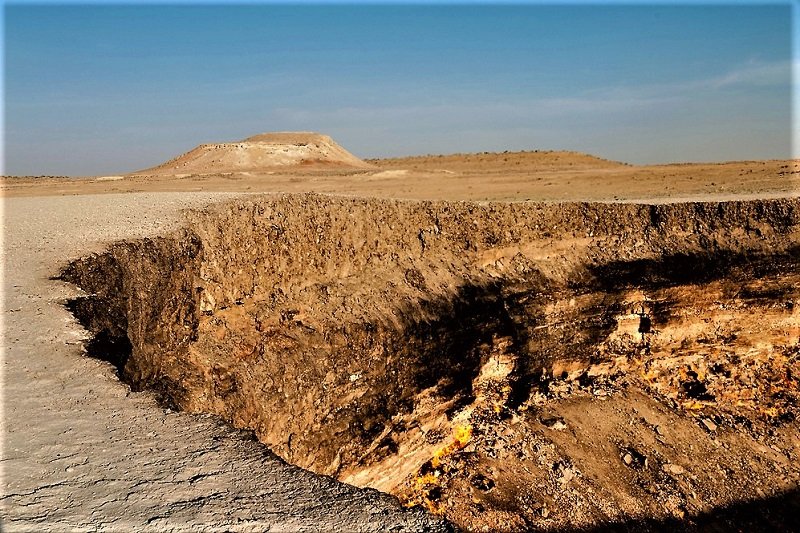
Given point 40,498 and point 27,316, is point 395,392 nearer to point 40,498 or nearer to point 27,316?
point 27,316

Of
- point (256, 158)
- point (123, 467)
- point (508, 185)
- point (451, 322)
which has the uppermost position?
point (256, 158)

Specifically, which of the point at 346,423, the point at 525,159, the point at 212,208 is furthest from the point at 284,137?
the point at 346,423

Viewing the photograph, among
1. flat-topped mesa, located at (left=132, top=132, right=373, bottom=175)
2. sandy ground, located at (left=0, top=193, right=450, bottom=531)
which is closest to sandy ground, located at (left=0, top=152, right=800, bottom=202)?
flat-topped mesa, located at (left=132, top=132, right=373, bottom=175)

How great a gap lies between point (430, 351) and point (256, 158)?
1225 inches

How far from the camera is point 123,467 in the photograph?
3352 millimetres

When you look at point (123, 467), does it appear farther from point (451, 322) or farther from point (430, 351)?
point (451, 322)

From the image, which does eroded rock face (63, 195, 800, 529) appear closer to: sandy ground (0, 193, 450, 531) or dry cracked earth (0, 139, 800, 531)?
dry cracked earth (0, 139, 800, 531)

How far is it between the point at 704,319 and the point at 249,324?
32.4 ft

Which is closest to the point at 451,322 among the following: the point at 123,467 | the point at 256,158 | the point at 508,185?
the point at 123,467

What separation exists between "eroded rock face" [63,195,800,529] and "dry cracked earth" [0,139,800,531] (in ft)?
0.15

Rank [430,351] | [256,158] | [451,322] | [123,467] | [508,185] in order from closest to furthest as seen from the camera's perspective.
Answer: [123,467] → [430,351] → [451,322] → [508,185] → [256,158]

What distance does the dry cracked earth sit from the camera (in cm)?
478

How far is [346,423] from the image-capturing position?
905 centimetres

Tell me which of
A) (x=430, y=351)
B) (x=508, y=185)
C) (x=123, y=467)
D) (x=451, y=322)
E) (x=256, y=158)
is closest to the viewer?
(x=123, y=467)
